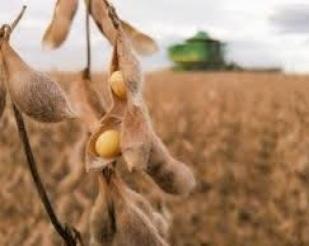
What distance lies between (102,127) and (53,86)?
25 millimetres

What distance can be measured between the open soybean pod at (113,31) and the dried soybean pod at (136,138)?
0.03 m

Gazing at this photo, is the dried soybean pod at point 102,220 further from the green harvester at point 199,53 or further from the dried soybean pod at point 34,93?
the green harvester at point 199,53

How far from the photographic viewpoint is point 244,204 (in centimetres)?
395

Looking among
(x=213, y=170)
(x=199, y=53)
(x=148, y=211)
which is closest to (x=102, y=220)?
(x=148, y=211)

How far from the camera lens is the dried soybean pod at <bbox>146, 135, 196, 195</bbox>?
384 millimetres

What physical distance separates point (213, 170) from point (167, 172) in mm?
3649

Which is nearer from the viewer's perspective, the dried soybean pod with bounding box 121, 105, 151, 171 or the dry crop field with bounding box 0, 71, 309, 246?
the dried soybean pod with bounding box 121, 105, 151, 171

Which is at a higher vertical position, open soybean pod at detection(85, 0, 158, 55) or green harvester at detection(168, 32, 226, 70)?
open soybean pod at detection(85, 0, 158, 55)

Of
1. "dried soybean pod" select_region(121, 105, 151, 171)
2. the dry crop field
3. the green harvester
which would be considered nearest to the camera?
"dried soybean pod" select_region(121, 105, 151, 171)

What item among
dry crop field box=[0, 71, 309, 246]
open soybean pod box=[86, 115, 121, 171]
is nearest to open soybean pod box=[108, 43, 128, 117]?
open soybean pod box=[86, 115, 121, 171]

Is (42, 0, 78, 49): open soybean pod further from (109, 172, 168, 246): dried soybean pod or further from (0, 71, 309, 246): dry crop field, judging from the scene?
(0, 71, 309, 246): dry crop field

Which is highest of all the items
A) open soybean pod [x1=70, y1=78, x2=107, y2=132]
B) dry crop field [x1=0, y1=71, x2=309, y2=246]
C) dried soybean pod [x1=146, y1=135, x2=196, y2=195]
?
open soybean pod [x1=70, y1=78, x2=107, y2=132]

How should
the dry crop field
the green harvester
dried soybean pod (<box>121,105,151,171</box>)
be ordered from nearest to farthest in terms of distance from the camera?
dried soybean pod (<box>121,105,151,171</box>)
the dry crop field
the green harvester

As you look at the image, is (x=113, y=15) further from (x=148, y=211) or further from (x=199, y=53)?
(x=199, y=53)
